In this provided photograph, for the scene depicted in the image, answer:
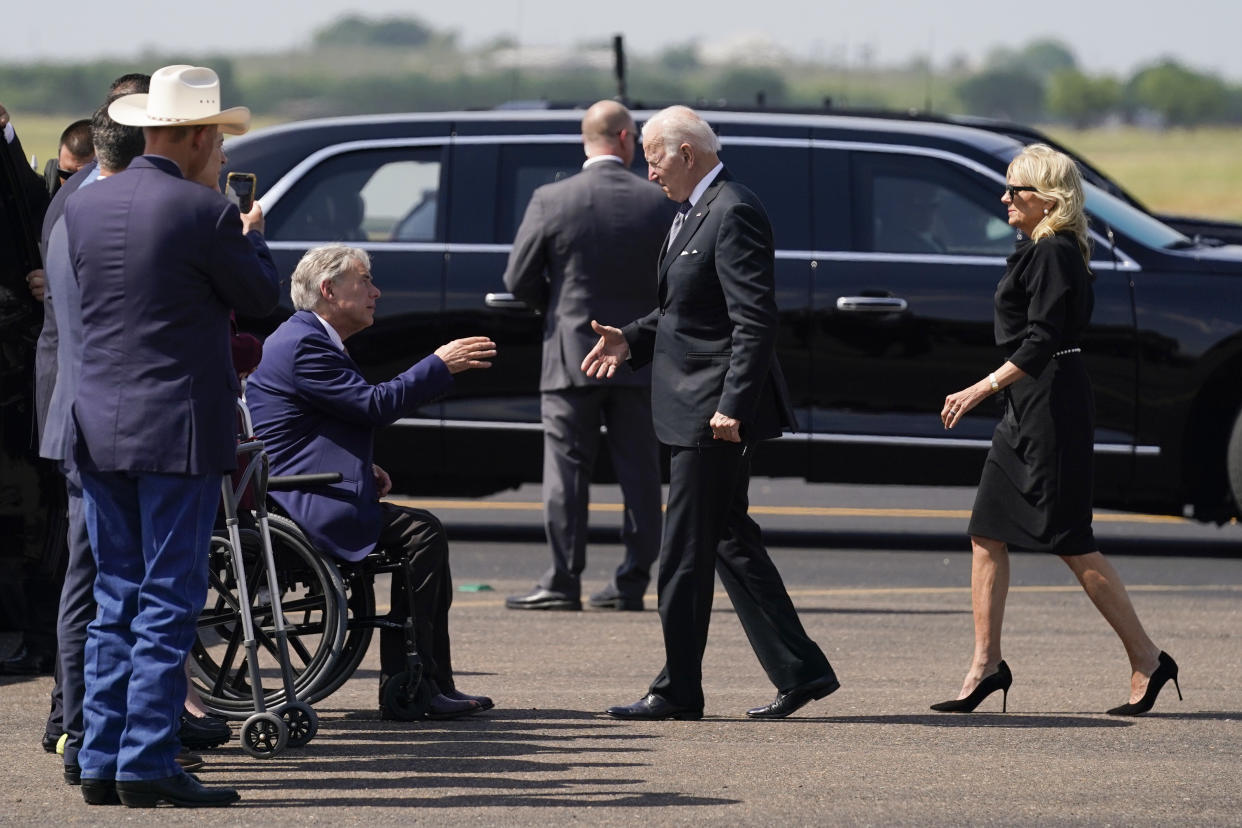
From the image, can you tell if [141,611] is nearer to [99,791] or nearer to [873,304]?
[99,791]

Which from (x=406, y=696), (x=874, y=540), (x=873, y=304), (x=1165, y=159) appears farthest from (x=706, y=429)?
(x=1165, y=159)

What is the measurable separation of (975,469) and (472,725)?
4202mm

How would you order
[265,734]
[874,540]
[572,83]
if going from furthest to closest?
1. [572,83]
2. [874,540]
3. [265,734]

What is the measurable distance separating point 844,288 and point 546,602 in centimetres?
216

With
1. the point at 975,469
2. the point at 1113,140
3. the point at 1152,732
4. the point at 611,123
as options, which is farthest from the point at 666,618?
Result: the point at 1113,140

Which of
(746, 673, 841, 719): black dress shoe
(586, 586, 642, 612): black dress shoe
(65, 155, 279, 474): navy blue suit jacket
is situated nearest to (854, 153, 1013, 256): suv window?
(586, 586, 642, 612): black dress shoe

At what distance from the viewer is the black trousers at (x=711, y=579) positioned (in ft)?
21.8

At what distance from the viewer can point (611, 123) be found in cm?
925

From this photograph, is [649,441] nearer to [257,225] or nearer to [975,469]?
[975,469]

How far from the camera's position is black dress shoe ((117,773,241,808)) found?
534cm

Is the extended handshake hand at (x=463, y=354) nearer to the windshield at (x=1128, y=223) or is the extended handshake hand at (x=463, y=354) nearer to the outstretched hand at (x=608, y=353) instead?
the outstretched hand at (x=608, y=353)

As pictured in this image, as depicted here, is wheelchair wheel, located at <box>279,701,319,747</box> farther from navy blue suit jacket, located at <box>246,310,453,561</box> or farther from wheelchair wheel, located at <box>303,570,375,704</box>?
navy blue suit jacket, located at <box>246,310,453,561</box>

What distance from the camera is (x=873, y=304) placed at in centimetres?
1012

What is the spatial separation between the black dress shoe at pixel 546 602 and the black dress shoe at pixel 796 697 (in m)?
2.45
